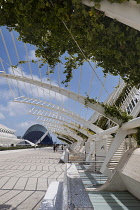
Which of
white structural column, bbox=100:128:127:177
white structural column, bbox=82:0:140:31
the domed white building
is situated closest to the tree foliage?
white structural column, bbox=82:0:140:31

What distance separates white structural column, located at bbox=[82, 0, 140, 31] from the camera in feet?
8.21

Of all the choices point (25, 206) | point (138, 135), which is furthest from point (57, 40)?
point (138, 135)

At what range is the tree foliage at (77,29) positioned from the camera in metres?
3.11

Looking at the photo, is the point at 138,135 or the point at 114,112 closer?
the point at 138,135

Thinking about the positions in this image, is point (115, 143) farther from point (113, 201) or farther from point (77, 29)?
point (77, 29)

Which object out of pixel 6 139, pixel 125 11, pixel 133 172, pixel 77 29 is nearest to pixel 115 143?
pixel 133 172

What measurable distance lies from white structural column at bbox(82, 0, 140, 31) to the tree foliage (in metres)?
0.24

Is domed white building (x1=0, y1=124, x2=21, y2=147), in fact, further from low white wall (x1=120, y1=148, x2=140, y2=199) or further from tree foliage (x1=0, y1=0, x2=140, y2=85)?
tree foliage (x1=0, y1=0, x2=140, y2=85)

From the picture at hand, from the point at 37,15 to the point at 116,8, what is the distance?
58.4 inches

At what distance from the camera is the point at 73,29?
357 cm

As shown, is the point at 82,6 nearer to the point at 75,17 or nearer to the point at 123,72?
the point at 75,17

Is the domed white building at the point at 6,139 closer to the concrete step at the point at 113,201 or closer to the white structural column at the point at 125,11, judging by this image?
the concrete step at the point at 113,201

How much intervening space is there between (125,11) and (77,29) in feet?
3.84

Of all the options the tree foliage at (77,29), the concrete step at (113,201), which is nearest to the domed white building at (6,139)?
the concrete step at (113,201)
